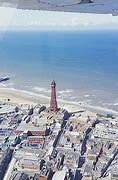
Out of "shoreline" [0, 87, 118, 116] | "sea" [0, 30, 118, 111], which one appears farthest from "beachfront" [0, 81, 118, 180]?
"sea" [0, 30, 118, 111]

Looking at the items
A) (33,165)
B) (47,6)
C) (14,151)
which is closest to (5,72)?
(14,151)

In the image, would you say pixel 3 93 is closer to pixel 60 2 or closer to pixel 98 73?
pixel 98 73

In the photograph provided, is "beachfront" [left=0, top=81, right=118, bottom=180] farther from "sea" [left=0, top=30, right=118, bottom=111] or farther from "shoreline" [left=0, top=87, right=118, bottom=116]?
"sea" [left=0, top=30, right=118, bottom=111]

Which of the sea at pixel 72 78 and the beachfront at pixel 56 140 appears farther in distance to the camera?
the sea at pixel 72 78

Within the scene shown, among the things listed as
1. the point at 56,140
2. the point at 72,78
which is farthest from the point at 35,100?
the point at 72,78

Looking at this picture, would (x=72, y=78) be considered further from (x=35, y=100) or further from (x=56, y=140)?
(x=56, y=140)

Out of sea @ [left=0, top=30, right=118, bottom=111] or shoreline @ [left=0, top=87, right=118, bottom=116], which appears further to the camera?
sea @ [left=0, top=30, right=118, bottom=111]

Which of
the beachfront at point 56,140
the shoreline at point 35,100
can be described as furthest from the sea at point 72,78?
the beachfront at point 56,140

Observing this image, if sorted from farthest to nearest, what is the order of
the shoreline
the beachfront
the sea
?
the sea < the shoreline < the beachfront

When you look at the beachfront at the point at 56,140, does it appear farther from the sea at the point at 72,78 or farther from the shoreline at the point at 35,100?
the sea at the point at 72,78
